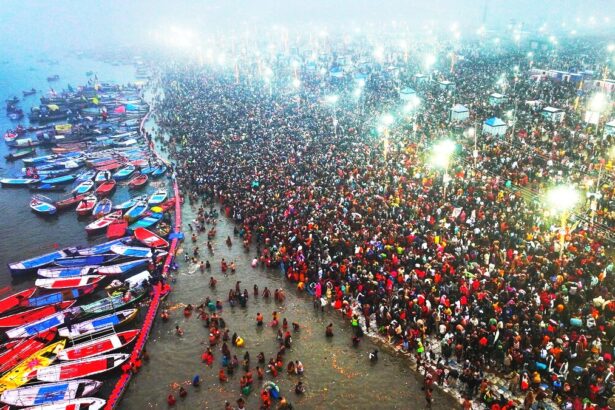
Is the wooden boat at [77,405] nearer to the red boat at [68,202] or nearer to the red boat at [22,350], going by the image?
the red boat at [22,350]

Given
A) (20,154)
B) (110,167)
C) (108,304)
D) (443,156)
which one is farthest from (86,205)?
(443,156)

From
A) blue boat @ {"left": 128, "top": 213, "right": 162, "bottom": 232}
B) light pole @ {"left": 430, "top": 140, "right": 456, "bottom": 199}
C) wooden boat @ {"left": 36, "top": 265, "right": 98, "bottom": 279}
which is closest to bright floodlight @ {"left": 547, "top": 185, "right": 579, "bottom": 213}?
light pole @ {"left": 430, "top": 140, "right": 456, "bottom": 199}

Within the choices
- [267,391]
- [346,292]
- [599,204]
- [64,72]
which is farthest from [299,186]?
[64,72]

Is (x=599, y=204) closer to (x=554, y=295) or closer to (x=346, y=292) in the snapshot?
(x=554, y=295)

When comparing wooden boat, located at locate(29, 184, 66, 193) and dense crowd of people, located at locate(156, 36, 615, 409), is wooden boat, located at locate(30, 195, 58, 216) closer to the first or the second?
wooden boat, located at locate(29, 184, 66, 193)

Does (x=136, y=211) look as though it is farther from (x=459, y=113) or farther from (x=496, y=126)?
(x=459, y=113)

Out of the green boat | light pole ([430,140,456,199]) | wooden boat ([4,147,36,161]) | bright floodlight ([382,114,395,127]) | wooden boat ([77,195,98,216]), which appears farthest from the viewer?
wooden boat ([4,147,36,161])
